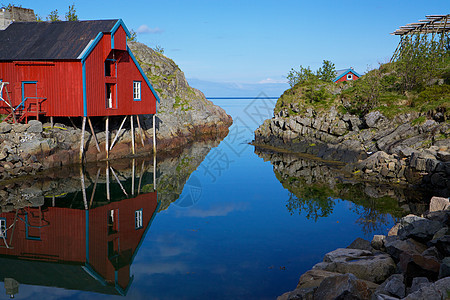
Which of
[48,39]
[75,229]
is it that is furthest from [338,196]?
[48,39]

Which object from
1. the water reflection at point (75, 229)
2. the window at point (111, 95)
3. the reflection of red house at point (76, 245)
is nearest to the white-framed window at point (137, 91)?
the window at point (111, 95)

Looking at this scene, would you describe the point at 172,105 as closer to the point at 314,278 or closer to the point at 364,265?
the point at 314,278

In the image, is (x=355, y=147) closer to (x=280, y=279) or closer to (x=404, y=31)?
(x=404, y=31)

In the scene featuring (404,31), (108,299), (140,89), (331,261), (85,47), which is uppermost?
(404,31)

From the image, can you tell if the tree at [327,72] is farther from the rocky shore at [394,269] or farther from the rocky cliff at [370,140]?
the rocky shore at [394,269]

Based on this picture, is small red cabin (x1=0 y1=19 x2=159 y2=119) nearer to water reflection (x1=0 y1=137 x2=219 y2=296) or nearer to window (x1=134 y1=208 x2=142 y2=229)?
water reflection (x1=0 y1=137 x2=219 y2=296)

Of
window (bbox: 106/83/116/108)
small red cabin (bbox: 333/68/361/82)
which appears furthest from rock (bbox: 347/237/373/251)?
small red cabin (bbox: 333/68/361/82)

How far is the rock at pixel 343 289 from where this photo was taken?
8.55m

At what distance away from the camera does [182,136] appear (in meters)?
48.8

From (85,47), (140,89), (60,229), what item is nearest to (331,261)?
(60,229)

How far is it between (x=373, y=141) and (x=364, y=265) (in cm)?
2683

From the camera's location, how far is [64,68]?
3005cm

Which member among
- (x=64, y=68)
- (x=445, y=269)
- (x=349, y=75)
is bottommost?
(x=445, y=269)

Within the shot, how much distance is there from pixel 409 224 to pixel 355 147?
22.9 meters
